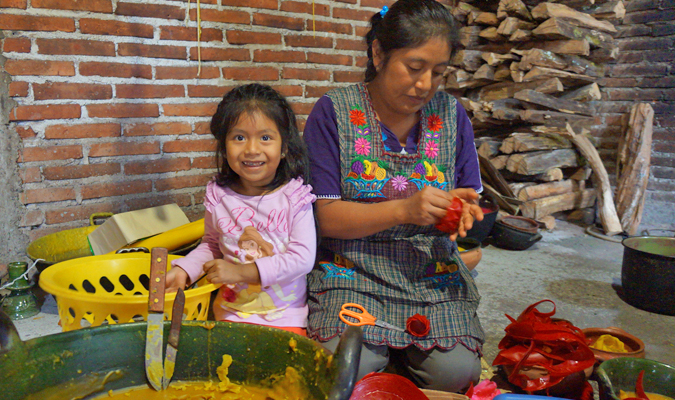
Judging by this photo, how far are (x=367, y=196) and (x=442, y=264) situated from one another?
388 millimetres

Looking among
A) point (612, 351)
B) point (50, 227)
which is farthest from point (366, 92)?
point (50, 227)

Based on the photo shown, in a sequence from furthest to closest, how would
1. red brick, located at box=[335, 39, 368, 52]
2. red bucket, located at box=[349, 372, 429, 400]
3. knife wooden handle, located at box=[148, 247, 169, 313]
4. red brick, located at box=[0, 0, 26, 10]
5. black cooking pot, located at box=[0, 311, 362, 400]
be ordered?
red brick, located at box=[335, 39, 368, 52] < red brick, located at box=[0, 0, 26, 10] < red bucket, located at box=[349, 372, 429, 400] < knife wooden handle, located at box=[148, 247, 169, 313] < black cooking pot, located at box=[0, 311, 362, 400]

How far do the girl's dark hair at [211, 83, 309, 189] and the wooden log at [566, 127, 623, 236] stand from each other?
3.34 meters

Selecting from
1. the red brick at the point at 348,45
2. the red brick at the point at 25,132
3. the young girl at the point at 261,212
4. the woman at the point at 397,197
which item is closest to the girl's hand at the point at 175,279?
the young girl at the point at 261,212

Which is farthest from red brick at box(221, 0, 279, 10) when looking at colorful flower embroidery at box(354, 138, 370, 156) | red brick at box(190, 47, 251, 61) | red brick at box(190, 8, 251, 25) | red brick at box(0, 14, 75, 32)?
colorful flower embroidery at box(354, 138, 370, 156)

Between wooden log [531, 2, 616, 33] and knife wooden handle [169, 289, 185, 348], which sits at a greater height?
wooden log [531, 2, 616, 33]

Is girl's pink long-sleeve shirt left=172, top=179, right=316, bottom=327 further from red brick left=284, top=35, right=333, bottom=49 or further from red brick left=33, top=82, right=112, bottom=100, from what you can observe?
red brick left=284, top=35, right=333, bottom=49

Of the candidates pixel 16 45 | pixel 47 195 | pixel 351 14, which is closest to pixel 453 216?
pixel 47 195

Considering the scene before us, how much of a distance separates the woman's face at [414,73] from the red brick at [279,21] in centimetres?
156

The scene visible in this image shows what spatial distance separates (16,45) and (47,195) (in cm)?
75

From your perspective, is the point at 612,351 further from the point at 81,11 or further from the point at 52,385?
the point at 81,11

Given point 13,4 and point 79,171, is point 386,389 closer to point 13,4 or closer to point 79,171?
point 79,171

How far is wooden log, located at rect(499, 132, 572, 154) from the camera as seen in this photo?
400 cm

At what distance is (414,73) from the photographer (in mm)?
1613
